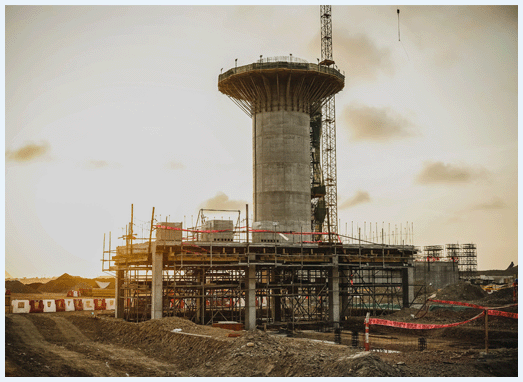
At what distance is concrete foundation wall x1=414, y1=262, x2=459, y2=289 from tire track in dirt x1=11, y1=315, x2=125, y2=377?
61794 millimetres

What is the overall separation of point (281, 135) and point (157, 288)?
78.0 feet

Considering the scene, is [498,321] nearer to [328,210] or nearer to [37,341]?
[37,341]

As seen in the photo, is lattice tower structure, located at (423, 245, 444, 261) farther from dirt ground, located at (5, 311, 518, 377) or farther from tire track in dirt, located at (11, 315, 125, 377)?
tire track in dirt, located at (11, 315, 125, 377)

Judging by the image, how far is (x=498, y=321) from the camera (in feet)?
132

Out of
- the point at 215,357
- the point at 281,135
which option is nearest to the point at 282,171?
the point at 281,135

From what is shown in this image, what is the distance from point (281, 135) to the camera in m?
58.1

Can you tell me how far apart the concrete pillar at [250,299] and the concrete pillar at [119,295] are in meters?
12.8

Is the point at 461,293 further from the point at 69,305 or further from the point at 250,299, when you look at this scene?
the point at 69,305

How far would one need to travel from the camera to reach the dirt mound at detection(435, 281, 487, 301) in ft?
186

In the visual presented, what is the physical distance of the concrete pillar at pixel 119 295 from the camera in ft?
162

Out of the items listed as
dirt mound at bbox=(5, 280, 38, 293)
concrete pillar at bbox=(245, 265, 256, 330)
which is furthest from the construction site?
dirt mound at bbox=(5, 280, 38, 293)

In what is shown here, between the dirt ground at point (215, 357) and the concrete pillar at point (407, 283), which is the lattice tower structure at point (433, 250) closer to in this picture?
the concrete pillar at point (407, 283)

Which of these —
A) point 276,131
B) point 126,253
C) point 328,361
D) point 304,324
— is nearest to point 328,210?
point 276,131
